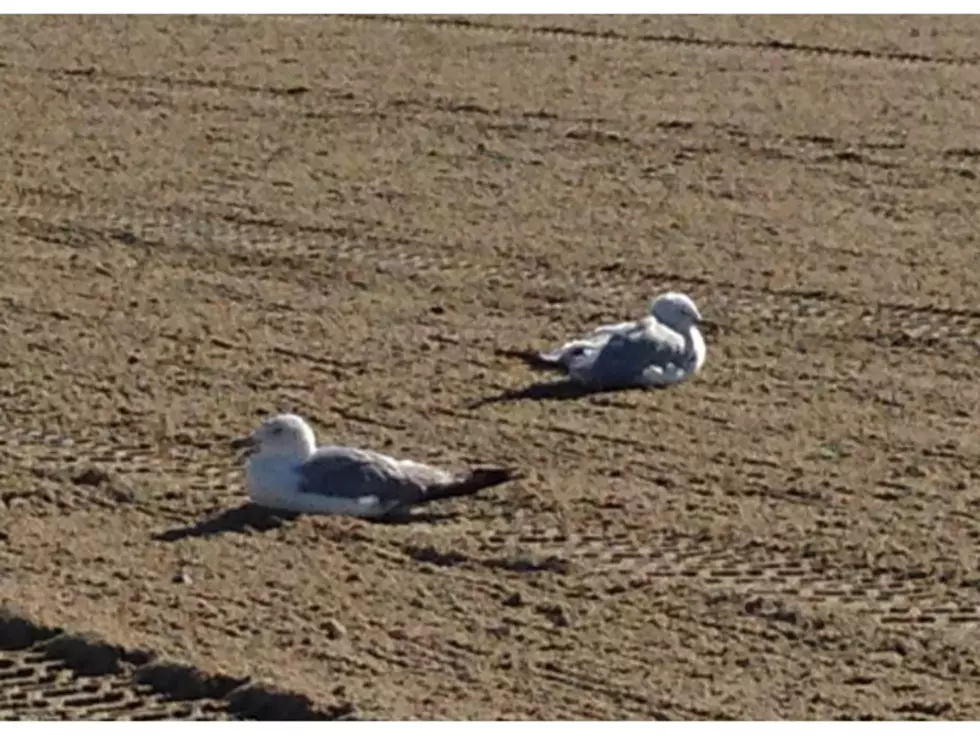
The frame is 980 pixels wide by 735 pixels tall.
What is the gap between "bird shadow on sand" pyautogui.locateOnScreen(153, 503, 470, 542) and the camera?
8719mm

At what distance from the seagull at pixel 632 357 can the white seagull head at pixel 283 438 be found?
4.29 ft

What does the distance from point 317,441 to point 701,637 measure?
2180mm

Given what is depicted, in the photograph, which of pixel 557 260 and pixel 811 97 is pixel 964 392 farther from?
pixel 811 97

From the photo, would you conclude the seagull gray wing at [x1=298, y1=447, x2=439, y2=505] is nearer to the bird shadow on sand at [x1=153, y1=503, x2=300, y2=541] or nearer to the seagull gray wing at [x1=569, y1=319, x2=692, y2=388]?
the bird shadow on sand at [x1=153, y1=503, x2=300, y2=541]

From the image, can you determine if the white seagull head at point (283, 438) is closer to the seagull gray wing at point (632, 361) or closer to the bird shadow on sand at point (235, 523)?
the bird shadow on sand at point (235, 523)

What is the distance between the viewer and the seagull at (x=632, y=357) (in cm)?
1017

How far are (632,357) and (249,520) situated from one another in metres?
1.78

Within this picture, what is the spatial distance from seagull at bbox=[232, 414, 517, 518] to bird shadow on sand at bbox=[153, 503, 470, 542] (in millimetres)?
24

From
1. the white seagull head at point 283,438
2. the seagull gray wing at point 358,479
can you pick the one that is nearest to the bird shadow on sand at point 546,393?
the white seagull head at point 283,438

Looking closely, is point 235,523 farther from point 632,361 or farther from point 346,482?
point 632,361

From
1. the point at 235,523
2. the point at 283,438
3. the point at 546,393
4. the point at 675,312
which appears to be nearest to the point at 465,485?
the point at 283,438

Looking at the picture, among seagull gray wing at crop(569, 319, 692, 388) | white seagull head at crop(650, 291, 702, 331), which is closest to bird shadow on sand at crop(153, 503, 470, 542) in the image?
seagull gray wing at crop(569, 319, 692, 388)

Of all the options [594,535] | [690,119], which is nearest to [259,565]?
[594,535]

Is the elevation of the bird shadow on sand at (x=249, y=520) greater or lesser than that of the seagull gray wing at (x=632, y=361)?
lesser
